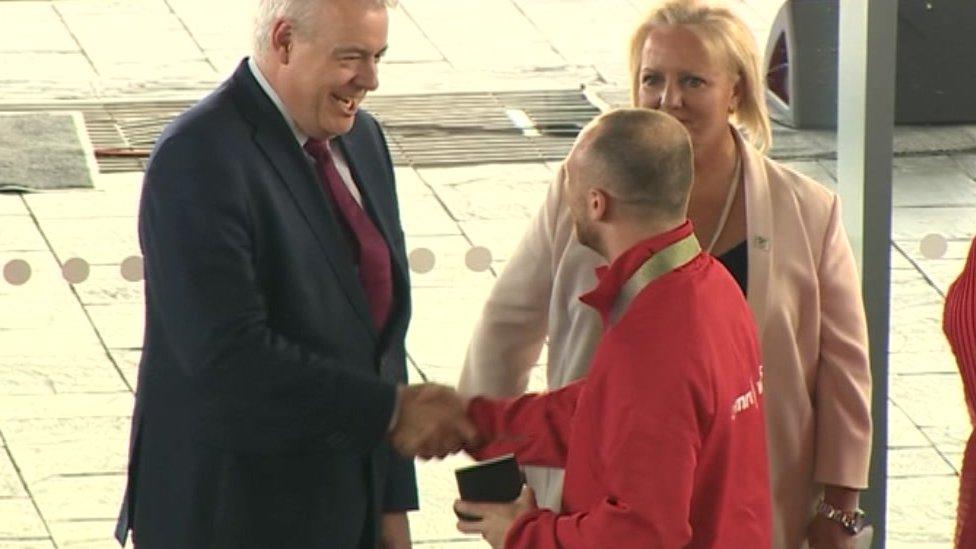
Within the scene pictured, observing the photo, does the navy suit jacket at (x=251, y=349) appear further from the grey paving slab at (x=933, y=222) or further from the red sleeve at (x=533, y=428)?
the grey paving slab at (x=933, y=222)

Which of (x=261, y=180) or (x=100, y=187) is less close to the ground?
(x=261, y=180)

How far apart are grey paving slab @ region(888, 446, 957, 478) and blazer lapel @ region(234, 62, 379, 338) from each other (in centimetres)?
252

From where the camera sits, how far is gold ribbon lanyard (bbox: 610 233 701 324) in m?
3.35

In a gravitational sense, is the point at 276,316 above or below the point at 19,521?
above

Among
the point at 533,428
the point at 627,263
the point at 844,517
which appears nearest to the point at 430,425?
the point at 533,428

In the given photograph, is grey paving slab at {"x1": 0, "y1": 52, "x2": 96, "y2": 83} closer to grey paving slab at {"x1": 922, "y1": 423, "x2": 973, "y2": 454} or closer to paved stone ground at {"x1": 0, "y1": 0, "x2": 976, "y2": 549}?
paved stone ground at {"x1": 0, "y1": 0, "x2": 976, "y2": 549}

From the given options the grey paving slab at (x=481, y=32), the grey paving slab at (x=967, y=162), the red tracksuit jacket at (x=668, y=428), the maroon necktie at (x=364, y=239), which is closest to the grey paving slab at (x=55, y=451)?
the grey paving slab at (x=481, y=32)

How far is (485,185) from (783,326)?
5.19ft

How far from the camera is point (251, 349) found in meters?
3.60

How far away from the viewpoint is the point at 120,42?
527 cm

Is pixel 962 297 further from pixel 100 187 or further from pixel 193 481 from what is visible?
pixel 100 187

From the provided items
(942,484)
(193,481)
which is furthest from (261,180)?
(942,484)

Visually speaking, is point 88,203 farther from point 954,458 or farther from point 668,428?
point 668,428

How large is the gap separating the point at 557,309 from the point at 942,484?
2160mm
